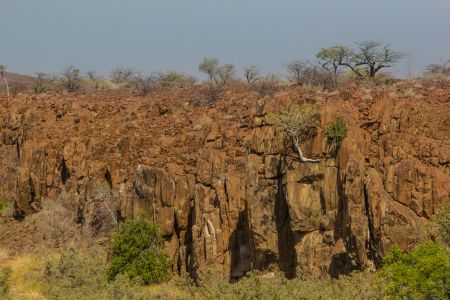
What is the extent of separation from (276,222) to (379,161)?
16.6ft

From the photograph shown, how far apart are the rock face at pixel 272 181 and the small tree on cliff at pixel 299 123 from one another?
14.0 inches

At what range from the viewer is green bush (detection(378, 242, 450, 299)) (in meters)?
14.4

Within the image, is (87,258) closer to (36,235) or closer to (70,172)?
(36,235)

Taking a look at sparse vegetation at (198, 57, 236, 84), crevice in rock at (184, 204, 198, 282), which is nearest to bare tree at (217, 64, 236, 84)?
sparse vegetation at (198, 57, 236, 84)

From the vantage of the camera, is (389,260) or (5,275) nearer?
(389,260)

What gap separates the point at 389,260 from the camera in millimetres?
16391

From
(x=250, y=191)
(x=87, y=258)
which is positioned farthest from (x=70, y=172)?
(x=250, y=191)

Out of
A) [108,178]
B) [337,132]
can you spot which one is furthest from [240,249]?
[108,178]

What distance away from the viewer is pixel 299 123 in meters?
20.1

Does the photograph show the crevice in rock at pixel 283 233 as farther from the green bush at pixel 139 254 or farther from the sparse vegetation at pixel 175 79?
the sparse vegetation at pixel 175 79

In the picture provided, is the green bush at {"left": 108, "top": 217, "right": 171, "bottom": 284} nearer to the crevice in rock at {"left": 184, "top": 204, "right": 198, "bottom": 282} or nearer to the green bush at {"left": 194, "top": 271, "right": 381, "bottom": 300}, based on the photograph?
the crevice in rock at {"left": 184, "top": 204, "right": 198, "bottom": 282}

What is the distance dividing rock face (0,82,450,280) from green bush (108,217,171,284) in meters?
1.43

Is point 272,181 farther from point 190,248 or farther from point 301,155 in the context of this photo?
point 190,248

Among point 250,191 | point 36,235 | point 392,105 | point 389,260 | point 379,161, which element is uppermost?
point 392,105
